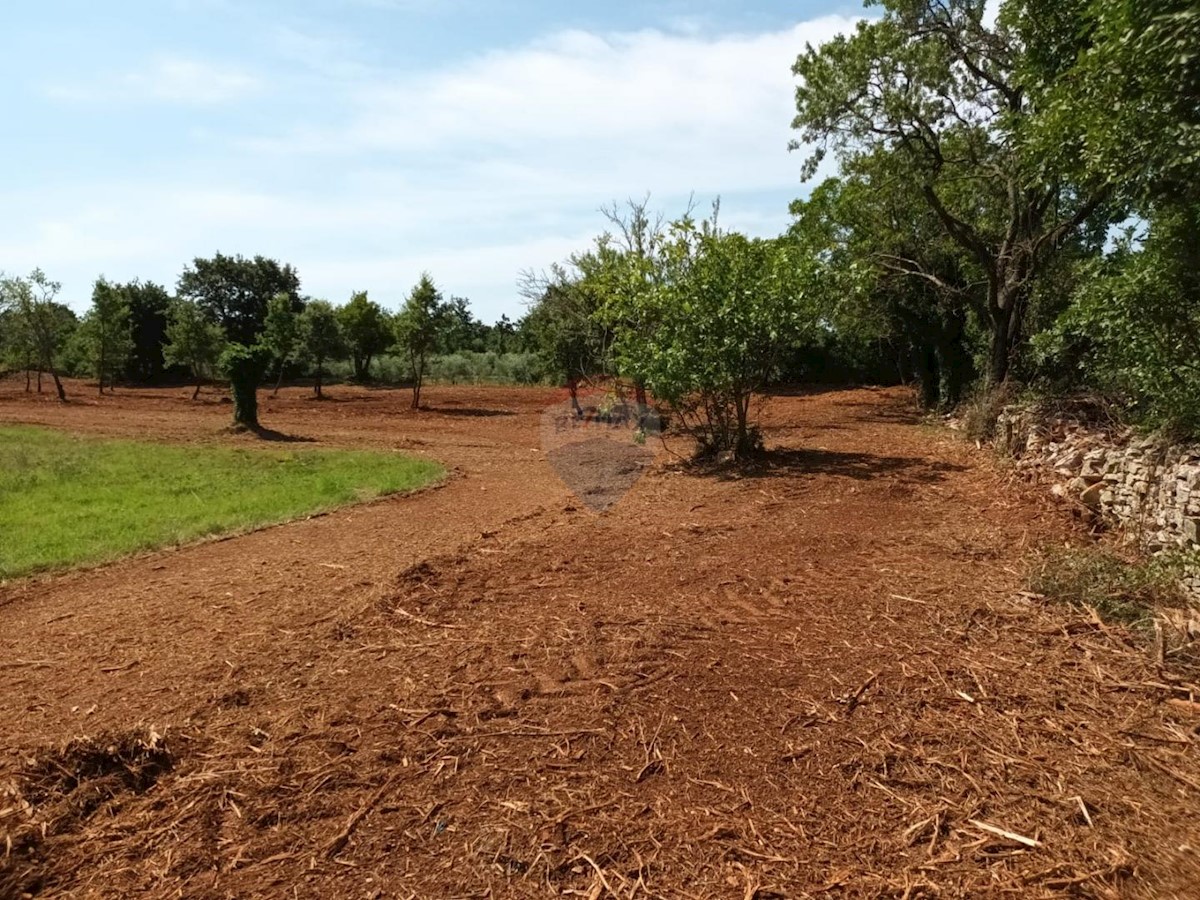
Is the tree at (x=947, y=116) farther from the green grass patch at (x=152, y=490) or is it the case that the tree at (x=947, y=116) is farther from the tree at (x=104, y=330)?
the tree at (x=104, y=330)

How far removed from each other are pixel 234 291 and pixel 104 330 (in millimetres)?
17735

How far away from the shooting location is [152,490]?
34.3 ft

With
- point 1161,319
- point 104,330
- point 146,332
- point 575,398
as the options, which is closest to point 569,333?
point 575,398

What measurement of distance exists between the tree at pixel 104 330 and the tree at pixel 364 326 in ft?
28.8

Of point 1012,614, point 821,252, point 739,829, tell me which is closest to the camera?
point 739,829

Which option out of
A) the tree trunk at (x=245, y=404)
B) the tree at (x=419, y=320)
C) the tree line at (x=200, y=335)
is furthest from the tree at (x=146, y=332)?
the tree trunk at (x=245, y=404)

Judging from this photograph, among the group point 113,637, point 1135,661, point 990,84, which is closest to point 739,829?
point 1135,661

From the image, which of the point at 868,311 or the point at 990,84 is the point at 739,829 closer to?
the point at 990,84

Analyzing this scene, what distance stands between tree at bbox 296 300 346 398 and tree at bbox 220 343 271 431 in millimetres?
12048

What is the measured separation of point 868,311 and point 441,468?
11.9 m

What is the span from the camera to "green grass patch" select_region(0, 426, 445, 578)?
7.60m

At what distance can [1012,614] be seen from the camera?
4727 millimetres

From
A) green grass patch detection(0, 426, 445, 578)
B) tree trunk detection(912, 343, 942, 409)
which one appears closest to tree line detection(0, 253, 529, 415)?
green grass patch detection(0, 426, 445, 578)

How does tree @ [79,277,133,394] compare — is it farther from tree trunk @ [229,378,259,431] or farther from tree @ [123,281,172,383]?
tree trunk @ [229,378,259,431]
